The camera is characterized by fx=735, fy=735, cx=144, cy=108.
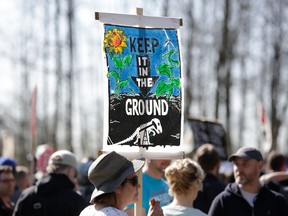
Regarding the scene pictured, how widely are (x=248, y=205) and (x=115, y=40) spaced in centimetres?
239

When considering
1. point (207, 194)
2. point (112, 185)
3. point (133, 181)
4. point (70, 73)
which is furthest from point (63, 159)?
point (70, 73)

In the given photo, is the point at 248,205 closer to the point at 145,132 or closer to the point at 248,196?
the point at 248,196

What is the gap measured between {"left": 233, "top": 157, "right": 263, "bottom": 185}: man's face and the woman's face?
2763 mm

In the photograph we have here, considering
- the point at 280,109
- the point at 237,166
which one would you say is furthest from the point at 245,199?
the point at 280,109

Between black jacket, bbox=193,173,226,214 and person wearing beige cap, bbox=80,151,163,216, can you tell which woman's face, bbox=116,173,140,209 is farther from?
black jacket, bbox=193,173,226,214

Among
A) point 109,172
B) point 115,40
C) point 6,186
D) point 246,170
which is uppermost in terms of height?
point 115,40

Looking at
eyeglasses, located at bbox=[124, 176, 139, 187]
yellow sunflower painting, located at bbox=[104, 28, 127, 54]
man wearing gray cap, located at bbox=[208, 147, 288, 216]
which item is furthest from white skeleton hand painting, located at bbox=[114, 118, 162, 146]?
man wearing gray cap, located at bbox=[208, 147, 288, 216]

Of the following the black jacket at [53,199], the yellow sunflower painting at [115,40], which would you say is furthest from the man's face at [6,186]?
the yellow sunflower painting at [115,40]

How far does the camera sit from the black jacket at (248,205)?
7.36m

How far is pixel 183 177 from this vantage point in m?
6.48

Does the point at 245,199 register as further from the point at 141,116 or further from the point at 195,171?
the point at 141,116

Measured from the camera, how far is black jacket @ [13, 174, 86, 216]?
726 cm

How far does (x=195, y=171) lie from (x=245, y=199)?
1089mm

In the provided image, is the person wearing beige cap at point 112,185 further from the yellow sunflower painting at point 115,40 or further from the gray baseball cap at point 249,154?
the gray baseball cap at point 249,154
